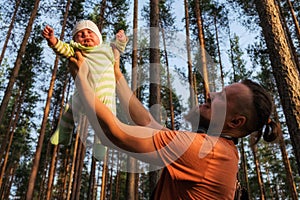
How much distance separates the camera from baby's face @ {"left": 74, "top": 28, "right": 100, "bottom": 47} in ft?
8.00

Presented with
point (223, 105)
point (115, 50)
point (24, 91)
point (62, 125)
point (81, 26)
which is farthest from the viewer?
point (24, 91)

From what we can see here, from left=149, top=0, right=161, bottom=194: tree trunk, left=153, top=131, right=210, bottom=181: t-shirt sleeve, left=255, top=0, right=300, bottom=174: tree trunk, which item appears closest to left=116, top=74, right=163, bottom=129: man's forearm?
left=153, top=131, right=210, bottom=181: t-shirt sleeve

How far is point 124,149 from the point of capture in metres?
1.34

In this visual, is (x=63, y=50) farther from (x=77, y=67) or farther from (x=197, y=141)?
(x=197, y=141)

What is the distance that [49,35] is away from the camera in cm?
206

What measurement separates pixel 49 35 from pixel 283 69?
379cm

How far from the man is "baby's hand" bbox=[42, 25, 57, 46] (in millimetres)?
604

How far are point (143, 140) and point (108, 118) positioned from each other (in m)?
0.18

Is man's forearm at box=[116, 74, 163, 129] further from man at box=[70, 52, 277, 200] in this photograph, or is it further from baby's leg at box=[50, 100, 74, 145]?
baby's leg at box=[50, 100, 74, 145]

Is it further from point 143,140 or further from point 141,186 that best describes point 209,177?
point 141,186

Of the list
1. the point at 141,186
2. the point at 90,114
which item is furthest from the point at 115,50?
the point at 141,186

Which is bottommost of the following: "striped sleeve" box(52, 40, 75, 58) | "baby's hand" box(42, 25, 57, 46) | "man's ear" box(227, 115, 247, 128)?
"man's ear" box(227, 115, 247, 128)

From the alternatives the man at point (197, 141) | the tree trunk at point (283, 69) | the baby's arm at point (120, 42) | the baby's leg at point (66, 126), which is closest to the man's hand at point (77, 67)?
the man at point (197, 141)

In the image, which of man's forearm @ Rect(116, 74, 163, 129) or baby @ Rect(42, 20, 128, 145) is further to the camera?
baby @ Rect(42, 20, 128, 145)
